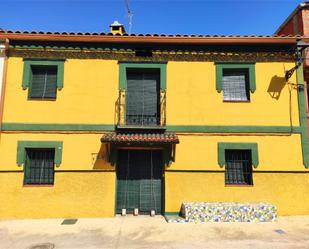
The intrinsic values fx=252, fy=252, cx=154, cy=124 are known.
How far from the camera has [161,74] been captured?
9.86 m

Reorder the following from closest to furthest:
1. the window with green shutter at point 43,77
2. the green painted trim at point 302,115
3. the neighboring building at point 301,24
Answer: the green painted trim at point 302,115, the window with green shutter at point 43,77, the neighboring building at point 301,24

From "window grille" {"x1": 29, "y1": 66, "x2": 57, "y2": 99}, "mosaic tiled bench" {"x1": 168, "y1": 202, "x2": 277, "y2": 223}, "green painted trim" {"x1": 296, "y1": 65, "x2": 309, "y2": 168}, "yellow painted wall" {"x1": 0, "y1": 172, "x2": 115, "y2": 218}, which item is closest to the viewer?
"mosaic tiled bench" {"x1": 168, "y1": 202, "x2": 277, "y2": 223}

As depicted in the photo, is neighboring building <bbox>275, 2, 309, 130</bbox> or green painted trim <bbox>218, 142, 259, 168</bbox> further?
neighboring building <bbox>275, 2, 309, 130</bbox>

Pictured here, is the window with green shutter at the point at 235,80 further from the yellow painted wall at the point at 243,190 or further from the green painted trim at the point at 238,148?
the yellow painted wall at the point at 243,190

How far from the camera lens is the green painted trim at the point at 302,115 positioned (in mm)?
9508

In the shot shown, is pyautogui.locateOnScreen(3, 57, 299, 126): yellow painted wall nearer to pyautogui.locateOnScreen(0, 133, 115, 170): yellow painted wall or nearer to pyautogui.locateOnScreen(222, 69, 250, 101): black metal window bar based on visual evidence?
pyautogui.locateOnScreen(222, 69, 250, 101): black metal window bar

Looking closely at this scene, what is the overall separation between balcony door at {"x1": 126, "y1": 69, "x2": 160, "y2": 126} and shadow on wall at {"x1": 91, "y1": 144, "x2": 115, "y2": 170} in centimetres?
147

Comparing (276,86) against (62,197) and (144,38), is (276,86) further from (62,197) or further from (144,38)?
(62,197)

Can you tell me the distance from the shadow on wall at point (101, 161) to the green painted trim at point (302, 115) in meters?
7.25

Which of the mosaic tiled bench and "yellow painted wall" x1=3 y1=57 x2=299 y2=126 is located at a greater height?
"yellow painted wall" x1=3 y1=57 x2=299 y2=126

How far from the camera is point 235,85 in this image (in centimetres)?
1009

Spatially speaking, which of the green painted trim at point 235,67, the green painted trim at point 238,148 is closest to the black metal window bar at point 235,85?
the green painted trim at point 235,67

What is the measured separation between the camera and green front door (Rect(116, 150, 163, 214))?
372 inches

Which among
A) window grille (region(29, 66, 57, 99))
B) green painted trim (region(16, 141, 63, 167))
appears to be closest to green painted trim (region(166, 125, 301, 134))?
green painted trim (region(16, 141, 63, 167))
